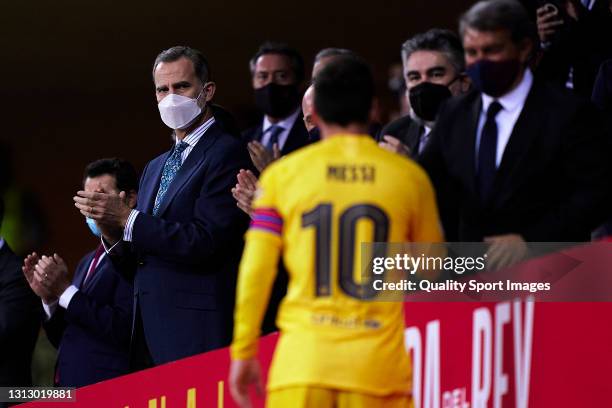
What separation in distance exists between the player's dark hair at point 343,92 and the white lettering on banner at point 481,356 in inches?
39.1

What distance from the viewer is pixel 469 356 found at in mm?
4250

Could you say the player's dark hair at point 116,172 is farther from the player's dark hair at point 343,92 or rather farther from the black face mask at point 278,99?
the player's dark hair at point 343,92

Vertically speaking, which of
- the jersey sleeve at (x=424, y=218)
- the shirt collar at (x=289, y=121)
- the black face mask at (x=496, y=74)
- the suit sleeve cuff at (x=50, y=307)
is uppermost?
the shirt collar at (x=289, y=121)

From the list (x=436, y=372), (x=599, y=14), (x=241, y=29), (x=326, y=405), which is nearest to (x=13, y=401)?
(x=436, y=372)

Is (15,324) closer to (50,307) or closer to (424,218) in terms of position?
(50,307)

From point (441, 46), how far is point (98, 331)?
6.64 feet

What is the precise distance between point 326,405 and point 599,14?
2846 mm

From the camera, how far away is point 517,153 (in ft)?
13.1

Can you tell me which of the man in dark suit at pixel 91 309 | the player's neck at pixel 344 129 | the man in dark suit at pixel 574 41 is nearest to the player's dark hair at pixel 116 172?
the man in dark suit at pixel 91 309

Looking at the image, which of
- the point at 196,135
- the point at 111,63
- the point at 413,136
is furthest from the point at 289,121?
the point at 111,63

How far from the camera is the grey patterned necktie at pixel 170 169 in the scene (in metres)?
5.34

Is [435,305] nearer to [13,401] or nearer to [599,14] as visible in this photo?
[599,14]

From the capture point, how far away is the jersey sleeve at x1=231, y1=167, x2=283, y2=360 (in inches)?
136

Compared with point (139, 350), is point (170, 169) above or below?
above
